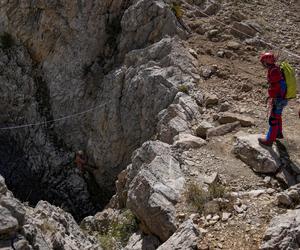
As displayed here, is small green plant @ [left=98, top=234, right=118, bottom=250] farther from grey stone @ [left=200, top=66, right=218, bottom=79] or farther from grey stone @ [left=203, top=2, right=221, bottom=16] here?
grey stone @ [left=203, top=2, right=221, bottom=16]

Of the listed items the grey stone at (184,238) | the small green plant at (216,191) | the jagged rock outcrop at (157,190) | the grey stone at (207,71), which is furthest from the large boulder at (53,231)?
the grey stone at (207,71)

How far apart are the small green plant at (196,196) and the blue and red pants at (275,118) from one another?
2.01m

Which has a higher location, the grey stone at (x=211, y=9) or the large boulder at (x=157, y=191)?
the grey stone at (x=211, y=9)

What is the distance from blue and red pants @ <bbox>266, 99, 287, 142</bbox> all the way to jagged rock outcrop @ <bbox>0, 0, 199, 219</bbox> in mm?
4050

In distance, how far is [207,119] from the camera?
11859 millimetres

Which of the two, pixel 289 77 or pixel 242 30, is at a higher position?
pixel 242 30

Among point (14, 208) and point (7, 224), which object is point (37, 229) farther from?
point (7, 224)

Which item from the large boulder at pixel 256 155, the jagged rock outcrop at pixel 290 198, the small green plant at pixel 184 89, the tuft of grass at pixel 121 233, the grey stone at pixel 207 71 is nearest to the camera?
the jagged rock outcrop at pixel 290 198

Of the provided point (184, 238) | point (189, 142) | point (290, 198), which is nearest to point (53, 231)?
point (184, 238)

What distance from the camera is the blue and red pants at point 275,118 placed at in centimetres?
952

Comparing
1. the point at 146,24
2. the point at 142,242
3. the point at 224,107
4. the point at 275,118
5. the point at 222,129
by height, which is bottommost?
the point at 142,242

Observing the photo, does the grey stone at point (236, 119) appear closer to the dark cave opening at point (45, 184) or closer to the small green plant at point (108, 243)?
the small green plant at point (108, 243)

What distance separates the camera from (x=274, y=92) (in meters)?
9.34

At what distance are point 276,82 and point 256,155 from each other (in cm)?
153
